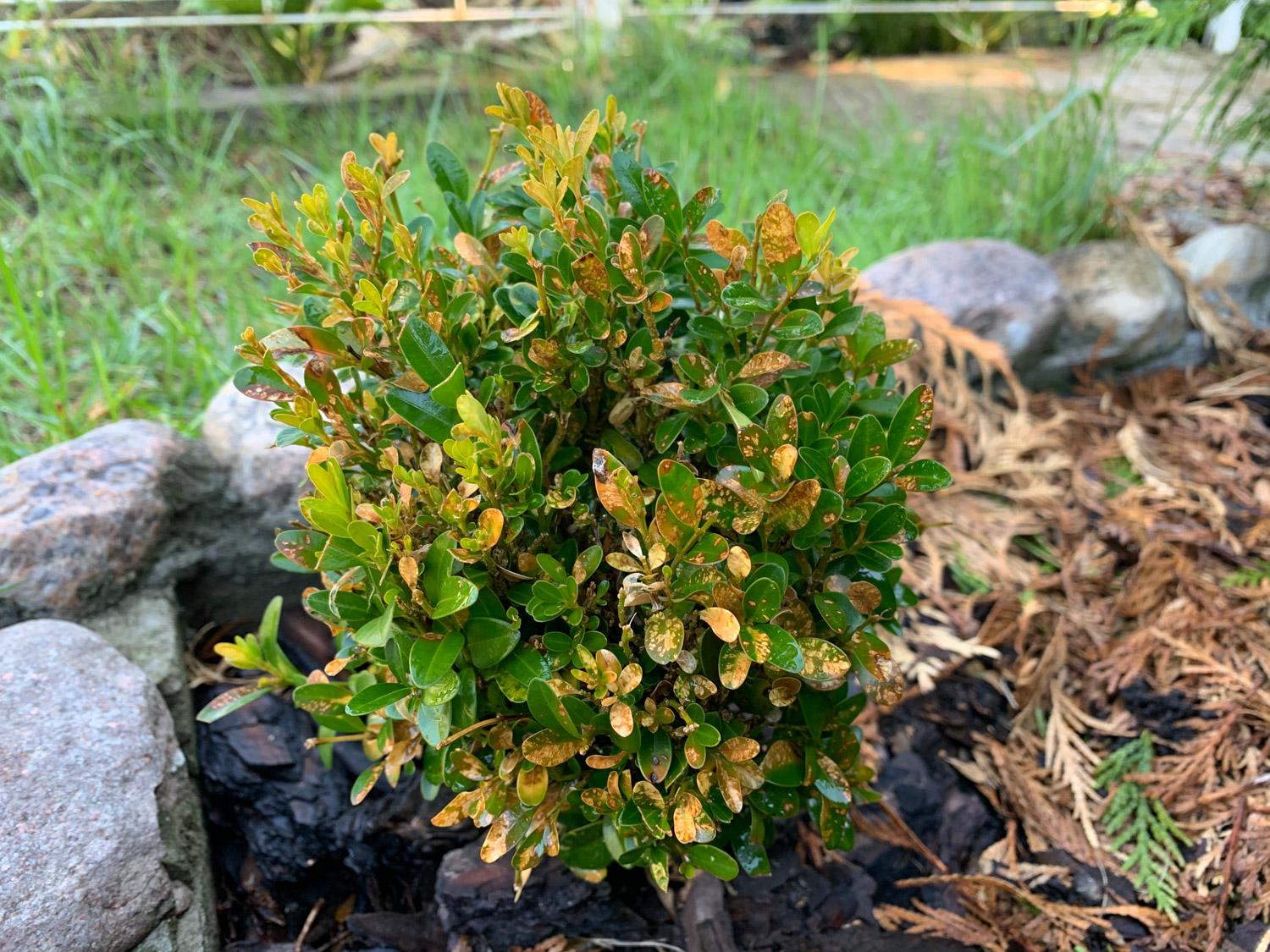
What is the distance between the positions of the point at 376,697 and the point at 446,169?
2.76 ft

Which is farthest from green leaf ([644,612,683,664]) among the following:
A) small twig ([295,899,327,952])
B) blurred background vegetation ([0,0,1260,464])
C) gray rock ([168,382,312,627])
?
blurred background vegetation ([0,0,1260,464])

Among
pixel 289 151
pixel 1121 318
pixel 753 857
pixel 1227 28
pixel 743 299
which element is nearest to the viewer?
pixel 743 299

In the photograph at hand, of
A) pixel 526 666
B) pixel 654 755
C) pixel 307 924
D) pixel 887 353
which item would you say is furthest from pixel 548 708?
pixel 307 924

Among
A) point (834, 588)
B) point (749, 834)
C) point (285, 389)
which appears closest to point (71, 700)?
point (285, 389)

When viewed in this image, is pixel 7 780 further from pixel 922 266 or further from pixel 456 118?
pixel 456 118

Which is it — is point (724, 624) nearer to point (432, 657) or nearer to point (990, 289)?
point (432, 657)

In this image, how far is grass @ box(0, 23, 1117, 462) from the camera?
293 centimetres

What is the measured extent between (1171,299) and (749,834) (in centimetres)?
273

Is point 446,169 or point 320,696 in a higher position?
point 446,169

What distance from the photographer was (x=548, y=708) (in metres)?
1.25

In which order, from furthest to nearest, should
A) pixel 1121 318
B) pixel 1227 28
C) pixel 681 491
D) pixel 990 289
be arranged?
pixel 1227 28
pixel 1121 318
pixel 990 289
pixel 681 491

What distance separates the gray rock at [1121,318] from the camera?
127 inches

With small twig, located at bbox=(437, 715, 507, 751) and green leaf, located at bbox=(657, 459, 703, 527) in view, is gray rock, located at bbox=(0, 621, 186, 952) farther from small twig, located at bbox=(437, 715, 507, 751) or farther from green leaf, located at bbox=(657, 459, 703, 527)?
green leaf, located at bbox=(657, 459, 703, 527)

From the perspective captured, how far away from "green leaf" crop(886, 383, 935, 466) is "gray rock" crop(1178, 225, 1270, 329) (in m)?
2.72
